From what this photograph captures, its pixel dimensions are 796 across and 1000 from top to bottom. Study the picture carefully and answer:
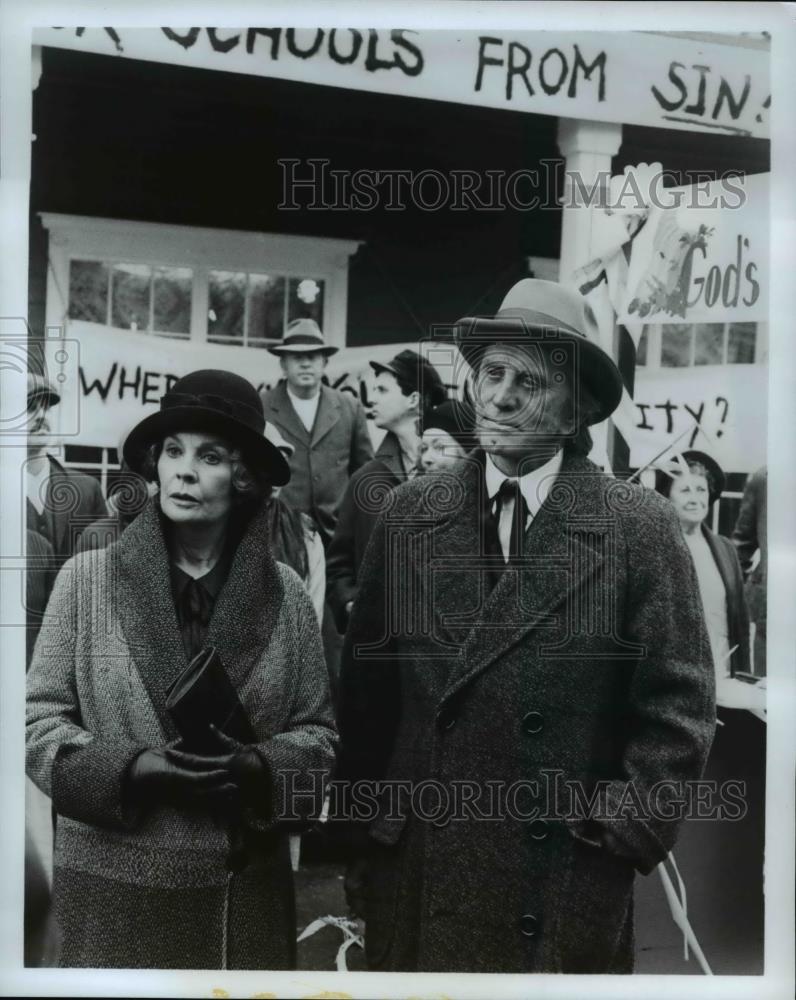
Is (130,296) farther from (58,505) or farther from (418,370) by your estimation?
(418,370)

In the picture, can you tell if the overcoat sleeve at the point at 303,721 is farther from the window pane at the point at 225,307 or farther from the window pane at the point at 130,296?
the window pane at the point at 130,296

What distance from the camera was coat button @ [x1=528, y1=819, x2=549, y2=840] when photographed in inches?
139

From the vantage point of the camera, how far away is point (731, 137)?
12.0 feet

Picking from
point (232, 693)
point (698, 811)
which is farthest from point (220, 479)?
point (698, 811)

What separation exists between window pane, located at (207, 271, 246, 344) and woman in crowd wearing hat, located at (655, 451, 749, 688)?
1.44 m

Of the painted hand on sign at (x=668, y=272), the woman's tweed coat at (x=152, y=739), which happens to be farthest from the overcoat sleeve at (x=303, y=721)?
the painted hand on sign at (x=668, y=272)

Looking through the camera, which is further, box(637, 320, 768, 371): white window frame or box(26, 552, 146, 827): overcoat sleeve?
box(637, 320, 768, 371): white window frame

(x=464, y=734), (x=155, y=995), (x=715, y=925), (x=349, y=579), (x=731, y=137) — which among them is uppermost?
(x=731, y=137)

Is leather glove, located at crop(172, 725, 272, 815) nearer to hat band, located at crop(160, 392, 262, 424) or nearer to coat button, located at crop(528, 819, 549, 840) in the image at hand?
coat button, located at crop(528, 819, 549, 840)

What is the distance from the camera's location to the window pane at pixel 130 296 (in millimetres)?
3576

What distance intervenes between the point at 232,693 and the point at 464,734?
742mm

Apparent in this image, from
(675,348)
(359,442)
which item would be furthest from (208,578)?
(675,348)

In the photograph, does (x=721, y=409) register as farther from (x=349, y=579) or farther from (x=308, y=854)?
(x=308, y=854)

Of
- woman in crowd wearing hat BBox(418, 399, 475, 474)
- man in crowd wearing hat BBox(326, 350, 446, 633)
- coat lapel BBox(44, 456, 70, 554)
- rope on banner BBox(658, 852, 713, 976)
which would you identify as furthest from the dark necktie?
coat lapel BBox(44, 456, 70, 554)
